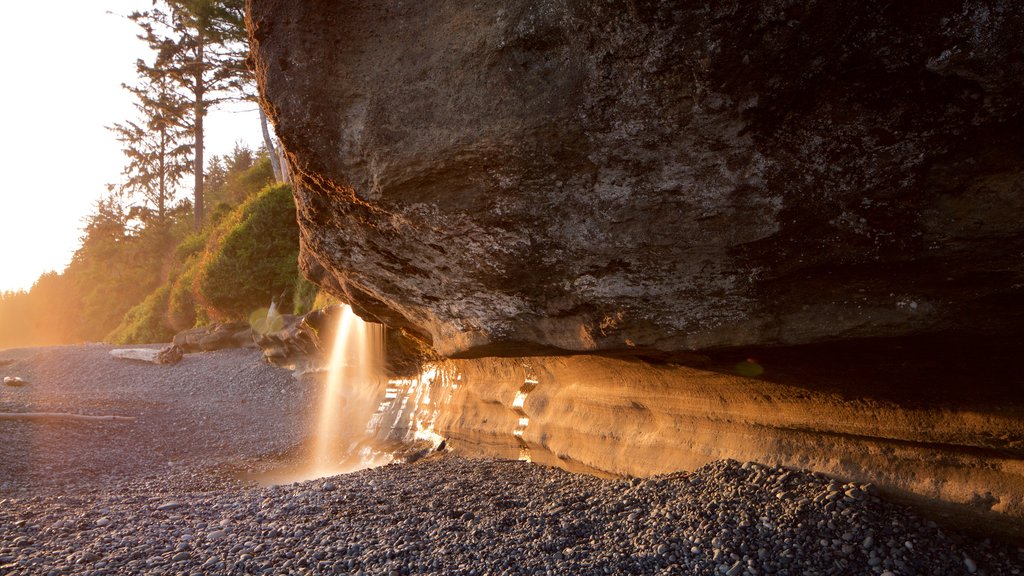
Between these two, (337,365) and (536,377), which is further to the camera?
(337,365)

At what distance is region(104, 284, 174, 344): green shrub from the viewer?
20.5 m

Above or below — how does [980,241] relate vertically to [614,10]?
below

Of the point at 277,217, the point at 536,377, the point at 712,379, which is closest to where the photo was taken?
the point at 712,379

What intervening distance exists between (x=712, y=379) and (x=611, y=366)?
1.04 metres

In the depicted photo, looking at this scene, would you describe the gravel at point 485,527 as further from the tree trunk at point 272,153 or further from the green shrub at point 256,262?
the tree trunk at point 272,153

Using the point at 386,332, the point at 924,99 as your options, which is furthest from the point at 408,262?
the point at 386,332

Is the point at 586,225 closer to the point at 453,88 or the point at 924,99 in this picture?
the point at 453,88

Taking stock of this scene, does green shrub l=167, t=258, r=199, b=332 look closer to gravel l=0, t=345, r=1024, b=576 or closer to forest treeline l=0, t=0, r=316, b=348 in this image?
forest treeline l=0, t=0, r=316, b=348

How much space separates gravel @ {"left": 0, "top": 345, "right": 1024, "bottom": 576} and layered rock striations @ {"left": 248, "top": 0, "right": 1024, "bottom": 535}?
350 millimetres

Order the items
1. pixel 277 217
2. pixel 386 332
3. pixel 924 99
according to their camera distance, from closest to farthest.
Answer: pixel 924 99 < pixel 386 332 < pixel 277 217

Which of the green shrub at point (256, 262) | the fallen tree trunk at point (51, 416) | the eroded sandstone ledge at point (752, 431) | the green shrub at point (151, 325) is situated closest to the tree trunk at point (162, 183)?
the green shrub at point (151, 325)

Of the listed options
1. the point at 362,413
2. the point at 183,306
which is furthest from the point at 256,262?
the point at 362,413

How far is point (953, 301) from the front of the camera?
2.69m

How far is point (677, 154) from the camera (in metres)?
2.89
